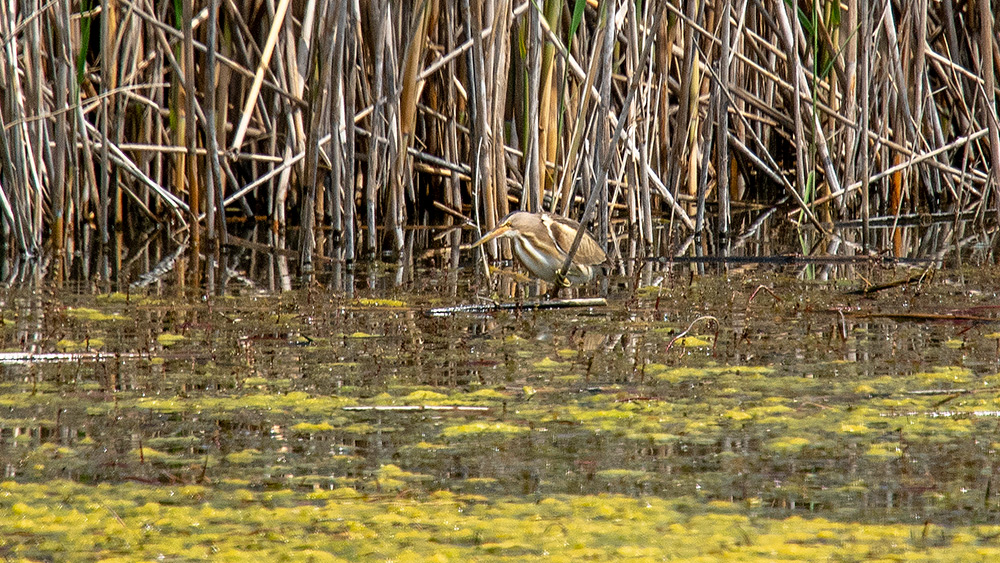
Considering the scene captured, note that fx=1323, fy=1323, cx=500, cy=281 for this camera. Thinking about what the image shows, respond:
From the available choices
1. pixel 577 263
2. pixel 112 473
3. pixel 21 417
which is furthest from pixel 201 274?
pixel 112 473

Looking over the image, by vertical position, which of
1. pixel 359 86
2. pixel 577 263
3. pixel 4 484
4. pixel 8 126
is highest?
pixel 359 86

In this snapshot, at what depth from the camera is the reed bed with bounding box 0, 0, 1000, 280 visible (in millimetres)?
6305

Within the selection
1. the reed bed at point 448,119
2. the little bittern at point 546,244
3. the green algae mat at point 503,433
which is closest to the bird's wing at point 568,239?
the little bittern at point 546,244

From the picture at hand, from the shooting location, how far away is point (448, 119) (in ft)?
26.0

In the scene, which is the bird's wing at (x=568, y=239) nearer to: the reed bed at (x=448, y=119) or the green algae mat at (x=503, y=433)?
the reed bed at (x=448, y=119)

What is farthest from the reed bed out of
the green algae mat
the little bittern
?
the green algae mat

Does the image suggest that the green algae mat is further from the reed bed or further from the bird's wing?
the reed bed

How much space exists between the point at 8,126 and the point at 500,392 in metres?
3.87

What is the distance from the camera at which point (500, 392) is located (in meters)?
3.66

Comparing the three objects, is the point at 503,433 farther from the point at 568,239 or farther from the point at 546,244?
the point at 568,239

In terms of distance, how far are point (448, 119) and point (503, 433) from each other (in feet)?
16.1

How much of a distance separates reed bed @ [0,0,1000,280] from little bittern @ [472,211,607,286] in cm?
21

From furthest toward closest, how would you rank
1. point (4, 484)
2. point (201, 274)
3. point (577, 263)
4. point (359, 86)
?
point (359, 86), point (201, 274), point (577, 263), point (4, 484)

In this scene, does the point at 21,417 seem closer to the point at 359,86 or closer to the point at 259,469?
the point at 259,469
